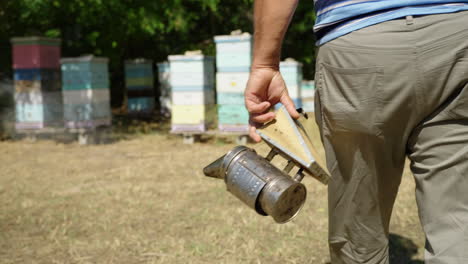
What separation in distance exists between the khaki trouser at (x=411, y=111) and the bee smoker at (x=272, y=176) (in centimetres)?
9

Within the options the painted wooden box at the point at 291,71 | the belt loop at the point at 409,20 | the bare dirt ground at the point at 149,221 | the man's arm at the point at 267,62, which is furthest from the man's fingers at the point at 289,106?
the painted wooden box at the point at 291,71

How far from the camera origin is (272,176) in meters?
1.05

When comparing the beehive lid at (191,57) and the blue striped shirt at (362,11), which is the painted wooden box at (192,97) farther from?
the blue striped shirt at (362,11)

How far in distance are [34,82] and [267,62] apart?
4.88 m

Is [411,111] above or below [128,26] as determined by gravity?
below

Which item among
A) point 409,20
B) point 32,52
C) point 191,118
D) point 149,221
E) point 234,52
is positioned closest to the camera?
point 409,20

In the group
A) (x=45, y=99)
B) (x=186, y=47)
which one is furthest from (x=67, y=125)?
(x=186, y=47)

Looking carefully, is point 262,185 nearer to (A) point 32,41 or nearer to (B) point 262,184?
(B) point 262,184

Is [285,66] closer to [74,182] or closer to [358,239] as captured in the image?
[74,182]

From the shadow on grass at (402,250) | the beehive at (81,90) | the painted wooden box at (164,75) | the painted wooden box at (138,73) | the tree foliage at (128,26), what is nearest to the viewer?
the shadow on grass at (402,250)

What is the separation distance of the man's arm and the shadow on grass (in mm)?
1246

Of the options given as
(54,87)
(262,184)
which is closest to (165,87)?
(54,87)

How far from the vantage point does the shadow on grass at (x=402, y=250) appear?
6.93 ft

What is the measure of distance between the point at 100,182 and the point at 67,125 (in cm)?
210
